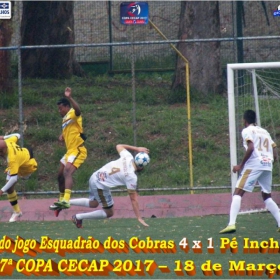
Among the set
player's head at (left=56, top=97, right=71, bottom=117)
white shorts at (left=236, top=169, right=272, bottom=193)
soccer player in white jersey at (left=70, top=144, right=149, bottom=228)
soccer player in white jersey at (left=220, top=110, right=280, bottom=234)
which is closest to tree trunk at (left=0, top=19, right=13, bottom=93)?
player's head at (left=56, top=97, right=71, bottom=117)

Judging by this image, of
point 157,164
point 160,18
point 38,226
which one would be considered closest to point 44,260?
point 38,226

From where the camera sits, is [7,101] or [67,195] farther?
[7,101]

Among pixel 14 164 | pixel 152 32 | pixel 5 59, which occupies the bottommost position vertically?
pixel 14 164

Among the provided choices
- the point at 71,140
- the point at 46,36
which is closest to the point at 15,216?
the point at 71,140

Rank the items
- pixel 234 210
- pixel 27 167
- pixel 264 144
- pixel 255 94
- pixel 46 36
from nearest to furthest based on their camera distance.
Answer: pixel 234 210, pixel 264 144, pixel 27 167, pixel 255 94, pixel 46 36

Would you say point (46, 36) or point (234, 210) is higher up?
point (46, 36)

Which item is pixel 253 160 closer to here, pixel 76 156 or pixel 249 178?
pixel 249 178

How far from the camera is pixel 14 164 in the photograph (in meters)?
13.8

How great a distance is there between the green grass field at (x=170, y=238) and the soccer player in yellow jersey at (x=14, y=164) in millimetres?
405

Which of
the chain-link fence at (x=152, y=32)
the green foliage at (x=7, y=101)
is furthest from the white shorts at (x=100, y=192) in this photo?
the chain-link fence at (x=152, y=32)

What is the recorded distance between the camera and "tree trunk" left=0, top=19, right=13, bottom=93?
60.6 ft

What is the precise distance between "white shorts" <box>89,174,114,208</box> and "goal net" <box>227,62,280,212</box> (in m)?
2.27

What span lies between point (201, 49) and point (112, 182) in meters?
7.93

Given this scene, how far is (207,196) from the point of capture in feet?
48.5
